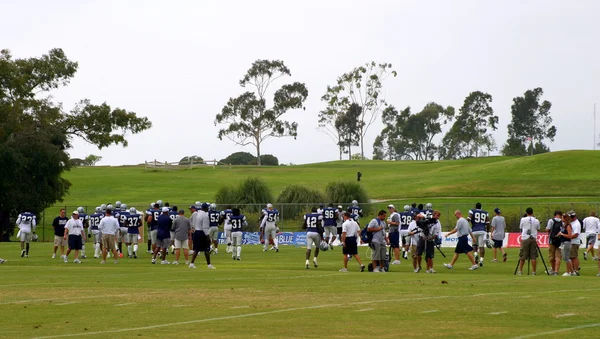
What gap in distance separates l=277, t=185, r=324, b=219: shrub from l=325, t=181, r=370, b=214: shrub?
0.68 metres

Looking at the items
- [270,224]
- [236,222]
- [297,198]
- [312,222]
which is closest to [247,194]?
[297,198]

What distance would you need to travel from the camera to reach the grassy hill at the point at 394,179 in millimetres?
73562

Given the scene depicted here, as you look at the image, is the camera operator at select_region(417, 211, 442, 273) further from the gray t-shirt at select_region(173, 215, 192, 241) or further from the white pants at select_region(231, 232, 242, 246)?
the white pants at select_region(231, 232, 242, 246)

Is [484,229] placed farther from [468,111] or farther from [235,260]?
[468,111]

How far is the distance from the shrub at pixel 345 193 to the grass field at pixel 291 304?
3189 cm

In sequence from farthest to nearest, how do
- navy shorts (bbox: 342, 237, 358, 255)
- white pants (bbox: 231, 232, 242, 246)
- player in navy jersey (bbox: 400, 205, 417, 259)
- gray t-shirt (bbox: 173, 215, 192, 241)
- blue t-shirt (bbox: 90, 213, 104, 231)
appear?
blue t-shirt (bbox: 90, 213, 104, 231) < player in navy jersey (bbox: 400, 205, 417, 259) < white pants (bbox: 231, 232, 242, 246) < gray t-shirt (bbox: 173, 215, 192, 241) < navy shorts (bbox: 342, 237, 358, 255)

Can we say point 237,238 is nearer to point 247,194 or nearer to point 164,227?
point 164,227

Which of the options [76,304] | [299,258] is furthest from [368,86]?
[76,304]

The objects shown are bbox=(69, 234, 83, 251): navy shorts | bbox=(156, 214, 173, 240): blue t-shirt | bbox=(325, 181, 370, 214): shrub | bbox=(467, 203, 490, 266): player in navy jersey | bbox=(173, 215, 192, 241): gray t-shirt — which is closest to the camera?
bbox=(173, 215, 192, 241): gray t-shirt

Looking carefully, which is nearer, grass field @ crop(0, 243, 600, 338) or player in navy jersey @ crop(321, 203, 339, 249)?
grass field @ crop(0, 243, 600, 338)

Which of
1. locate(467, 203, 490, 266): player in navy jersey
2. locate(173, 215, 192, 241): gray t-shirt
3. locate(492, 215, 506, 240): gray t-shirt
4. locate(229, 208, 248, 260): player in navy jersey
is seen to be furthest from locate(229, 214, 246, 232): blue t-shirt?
locate(492, 215, 506, 240): gray t-shirt

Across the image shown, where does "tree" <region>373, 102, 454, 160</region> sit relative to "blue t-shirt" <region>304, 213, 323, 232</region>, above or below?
above

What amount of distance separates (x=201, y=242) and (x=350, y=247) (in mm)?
4602

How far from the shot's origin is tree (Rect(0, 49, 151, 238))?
58.9 metres
